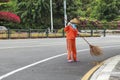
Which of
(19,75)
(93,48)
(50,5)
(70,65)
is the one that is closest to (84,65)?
(70,65)

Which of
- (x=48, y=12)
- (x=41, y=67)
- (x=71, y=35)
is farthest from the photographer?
(x=48, y=12)

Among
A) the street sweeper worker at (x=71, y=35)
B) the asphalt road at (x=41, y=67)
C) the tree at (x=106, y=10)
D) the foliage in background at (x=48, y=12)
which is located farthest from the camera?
the tree at (x=106, y=10)

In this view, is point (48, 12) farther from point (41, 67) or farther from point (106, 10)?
point (41, 67)

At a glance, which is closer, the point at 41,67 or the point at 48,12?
the point at 41,67

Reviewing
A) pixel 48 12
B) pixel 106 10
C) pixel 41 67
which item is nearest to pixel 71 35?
pixel 41 67

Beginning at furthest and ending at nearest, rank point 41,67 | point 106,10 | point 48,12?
1. point 106,10
2. point 48,12
3. point 41,67

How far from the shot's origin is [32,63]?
56.9ft

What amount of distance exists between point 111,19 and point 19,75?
64587 millimetres

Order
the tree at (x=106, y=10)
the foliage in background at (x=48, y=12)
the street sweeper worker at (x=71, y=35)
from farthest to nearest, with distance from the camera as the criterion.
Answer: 1. the tree at (x=106, y=10)
2. the foliage in background at (x=48, y=12)
3. the street sweeper worker at (x=71, y=35)

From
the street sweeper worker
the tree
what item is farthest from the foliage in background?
the street sweeper worker

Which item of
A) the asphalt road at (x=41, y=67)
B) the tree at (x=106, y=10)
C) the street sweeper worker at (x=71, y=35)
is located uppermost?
the tree at (x=106, y=10)

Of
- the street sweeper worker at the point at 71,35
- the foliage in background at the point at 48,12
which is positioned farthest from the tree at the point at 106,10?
the street sweeper worker at the point at 71,35

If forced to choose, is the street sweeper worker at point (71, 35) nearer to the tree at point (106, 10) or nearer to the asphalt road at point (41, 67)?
the asphalt road at point (41, 67)

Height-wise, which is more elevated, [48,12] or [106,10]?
[106,10]
